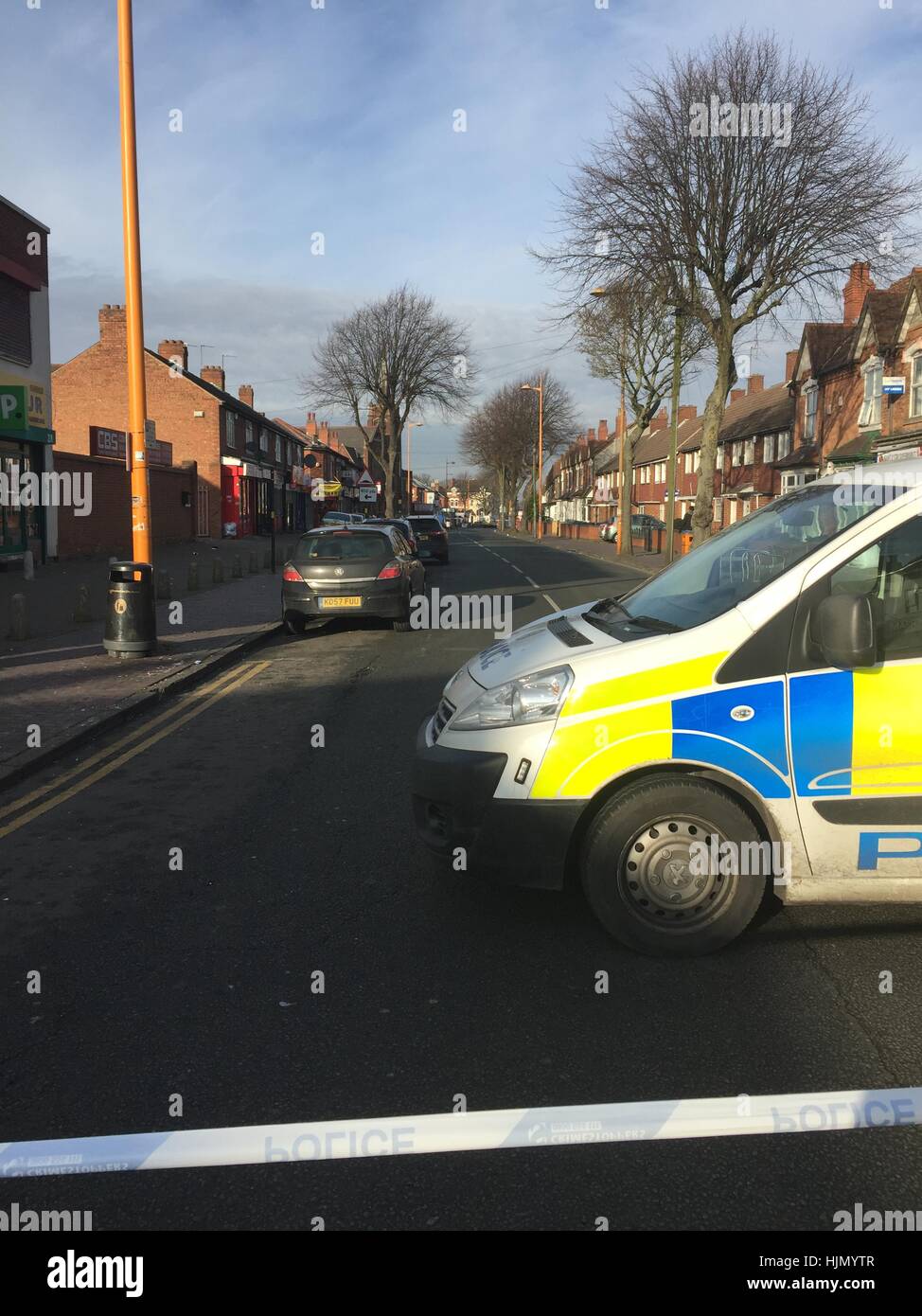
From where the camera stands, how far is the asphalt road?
100 inches

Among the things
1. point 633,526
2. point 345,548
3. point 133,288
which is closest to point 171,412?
point 633,526

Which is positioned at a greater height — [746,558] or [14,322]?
[14,322]

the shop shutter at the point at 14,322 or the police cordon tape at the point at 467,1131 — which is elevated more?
the shop shutter at the point at 14,322

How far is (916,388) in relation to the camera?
2955 cm

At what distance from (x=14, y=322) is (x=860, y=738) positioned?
2504 cm

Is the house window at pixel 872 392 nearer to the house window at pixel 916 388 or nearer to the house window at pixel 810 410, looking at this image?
the house window at pixel 916 388

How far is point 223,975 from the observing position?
12.3 ft

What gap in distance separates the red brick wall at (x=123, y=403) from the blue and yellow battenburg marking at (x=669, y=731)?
41483mm

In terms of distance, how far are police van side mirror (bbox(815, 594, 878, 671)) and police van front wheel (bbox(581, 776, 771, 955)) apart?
0.66 meters

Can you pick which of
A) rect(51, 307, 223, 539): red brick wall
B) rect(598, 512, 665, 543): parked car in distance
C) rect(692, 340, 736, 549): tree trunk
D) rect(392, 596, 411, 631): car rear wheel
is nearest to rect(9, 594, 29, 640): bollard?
rect(392, 596, 411, 631): car rear wheel

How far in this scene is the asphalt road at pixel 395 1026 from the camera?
2.55m

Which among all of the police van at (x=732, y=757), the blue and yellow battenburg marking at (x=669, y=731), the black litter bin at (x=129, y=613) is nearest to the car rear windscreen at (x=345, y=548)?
the black litter bin at (x=129, y=613)

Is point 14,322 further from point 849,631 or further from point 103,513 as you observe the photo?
point 849,631

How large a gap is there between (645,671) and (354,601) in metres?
10.2
